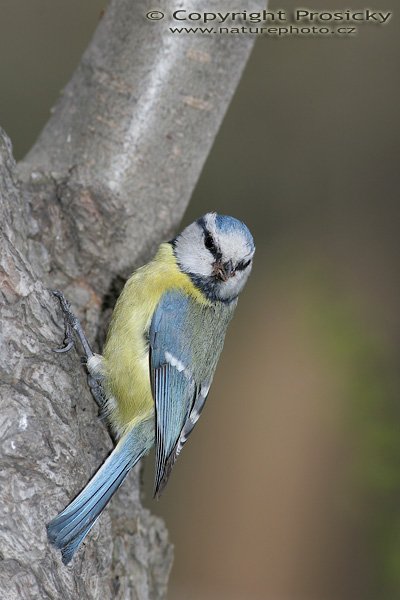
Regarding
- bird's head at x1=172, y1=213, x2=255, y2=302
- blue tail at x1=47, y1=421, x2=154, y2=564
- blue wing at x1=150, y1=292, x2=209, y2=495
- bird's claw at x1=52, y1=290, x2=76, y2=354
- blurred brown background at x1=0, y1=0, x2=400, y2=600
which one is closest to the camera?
blue tail at x1=47, y1=421, x2=154, y2=564

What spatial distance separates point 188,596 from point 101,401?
2086 millimetres

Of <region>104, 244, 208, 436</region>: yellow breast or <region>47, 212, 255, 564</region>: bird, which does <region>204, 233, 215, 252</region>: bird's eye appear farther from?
<region>104, 244, 208, 436</region>: yellow breast

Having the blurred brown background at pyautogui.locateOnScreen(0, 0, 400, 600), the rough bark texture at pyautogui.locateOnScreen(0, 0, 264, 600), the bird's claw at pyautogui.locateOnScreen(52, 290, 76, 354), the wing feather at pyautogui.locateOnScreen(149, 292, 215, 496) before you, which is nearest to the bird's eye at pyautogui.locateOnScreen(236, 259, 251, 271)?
the wing feather at pyautogui.locateOnScreen(149, 292, 215, 496)

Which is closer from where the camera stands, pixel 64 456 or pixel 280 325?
pixel 64 456

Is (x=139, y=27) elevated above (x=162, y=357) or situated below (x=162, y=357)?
above

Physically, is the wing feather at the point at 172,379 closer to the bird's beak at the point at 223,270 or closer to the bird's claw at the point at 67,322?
the bird's beak at the point at 223,270

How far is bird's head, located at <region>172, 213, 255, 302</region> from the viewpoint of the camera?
2.07m

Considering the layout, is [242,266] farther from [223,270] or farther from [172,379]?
[172,379]

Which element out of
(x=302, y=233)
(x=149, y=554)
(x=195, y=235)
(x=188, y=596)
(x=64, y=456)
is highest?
(x=302, y=233)

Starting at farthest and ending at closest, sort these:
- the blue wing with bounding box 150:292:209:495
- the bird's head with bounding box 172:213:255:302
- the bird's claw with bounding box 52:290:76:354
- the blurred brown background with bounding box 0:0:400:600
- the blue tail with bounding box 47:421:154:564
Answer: the blurred brown background with bounding box 0:0:400:600
the bird's head with bounding box 172:213:255:302
the blue wing with bounding box 150:292:209:495
the bird's claw with bounding box 52:290:76:354
the blue tail with bounding box 47:421:154:564

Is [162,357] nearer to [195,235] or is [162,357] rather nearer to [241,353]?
[195,235]

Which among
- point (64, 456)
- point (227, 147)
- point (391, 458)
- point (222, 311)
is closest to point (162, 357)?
point (222, 311)

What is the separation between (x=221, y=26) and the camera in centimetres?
217

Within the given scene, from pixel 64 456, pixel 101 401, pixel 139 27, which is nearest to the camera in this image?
pixel 64 456
